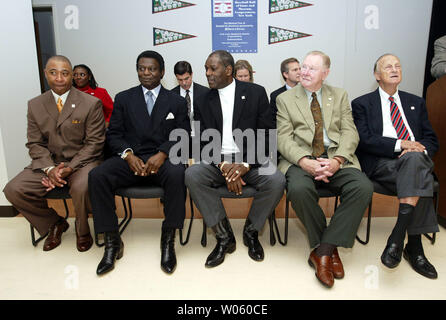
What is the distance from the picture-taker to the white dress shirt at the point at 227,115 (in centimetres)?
243

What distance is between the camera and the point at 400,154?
2.26 m

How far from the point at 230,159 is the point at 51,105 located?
150 centimetres

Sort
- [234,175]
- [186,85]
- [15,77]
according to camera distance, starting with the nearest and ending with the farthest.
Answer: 1. [234,175]
2. [15,77]
3. [186,85]

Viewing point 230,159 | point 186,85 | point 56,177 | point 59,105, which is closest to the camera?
point 56,177

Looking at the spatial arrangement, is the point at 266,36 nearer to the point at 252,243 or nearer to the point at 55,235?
the point at 252,243

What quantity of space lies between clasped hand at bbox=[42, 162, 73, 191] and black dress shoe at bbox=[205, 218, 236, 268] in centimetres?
118

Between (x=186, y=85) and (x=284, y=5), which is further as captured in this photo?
(x=284, y=5)

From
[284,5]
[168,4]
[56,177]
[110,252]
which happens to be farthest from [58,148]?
[284,5]

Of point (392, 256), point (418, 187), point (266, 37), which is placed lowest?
point (392, 256)

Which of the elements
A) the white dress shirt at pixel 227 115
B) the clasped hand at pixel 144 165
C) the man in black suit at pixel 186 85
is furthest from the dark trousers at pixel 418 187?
the man in black suit at pixel 186 85

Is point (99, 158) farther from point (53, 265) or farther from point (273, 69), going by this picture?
point (273, 69)

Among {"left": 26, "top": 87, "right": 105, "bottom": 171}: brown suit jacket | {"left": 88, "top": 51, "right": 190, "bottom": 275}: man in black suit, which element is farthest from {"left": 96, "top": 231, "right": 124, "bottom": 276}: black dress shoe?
{"left": 26, "top": 87, "right": 105, "bottom": 171}: brown suit jacket

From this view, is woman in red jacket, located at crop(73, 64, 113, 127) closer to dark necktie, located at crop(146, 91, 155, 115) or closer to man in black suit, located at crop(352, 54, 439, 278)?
dark necktie, located at crop(146, 91, 155, 115)

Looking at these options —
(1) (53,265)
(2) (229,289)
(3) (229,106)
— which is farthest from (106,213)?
(3) (229,106)
